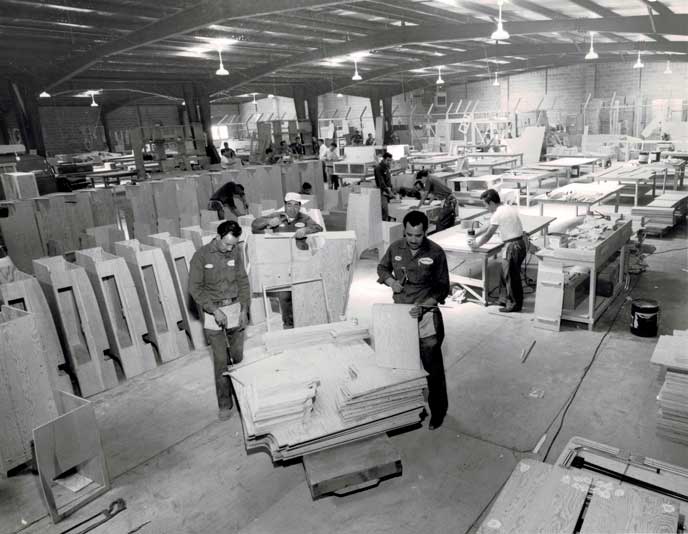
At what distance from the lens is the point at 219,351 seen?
4746 millimetres

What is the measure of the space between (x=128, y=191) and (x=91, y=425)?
6.69 metres

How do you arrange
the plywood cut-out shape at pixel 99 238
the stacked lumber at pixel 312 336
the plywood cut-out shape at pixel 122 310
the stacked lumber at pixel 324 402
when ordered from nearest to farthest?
the stacked lumber at pixel 324 402
the stacked lumber at pixel 312 336
the plywood cut-out shape at pixel 122 310
the plywood cut-out shape at pixel 99 238

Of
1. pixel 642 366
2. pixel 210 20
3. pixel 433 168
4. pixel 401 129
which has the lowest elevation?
pixel 642 366

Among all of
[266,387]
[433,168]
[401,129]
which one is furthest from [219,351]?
[401,129]

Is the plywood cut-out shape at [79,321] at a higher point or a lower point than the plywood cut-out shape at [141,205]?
lower

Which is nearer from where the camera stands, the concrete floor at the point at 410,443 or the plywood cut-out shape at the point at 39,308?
the concrete floor at the point at 410,443

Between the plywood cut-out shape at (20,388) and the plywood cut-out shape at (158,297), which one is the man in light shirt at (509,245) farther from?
the plywood cut-out shape at (20,388)

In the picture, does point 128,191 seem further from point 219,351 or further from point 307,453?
point 307,453

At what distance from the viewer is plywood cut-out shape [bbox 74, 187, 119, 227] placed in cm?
936

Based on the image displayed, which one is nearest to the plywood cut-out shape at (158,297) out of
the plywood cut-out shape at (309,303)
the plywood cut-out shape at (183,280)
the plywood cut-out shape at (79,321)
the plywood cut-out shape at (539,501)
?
the plywood cut-out shape at (183,280)

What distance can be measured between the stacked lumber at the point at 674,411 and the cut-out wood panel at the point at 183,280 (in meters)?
4.93

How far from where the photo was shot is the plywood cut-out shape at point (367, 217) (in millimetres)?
9352

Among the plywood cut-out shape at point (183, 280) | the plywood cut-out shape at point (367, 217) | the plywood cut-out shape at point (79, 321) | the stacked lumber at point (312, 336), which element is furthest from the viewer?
the plywood cut-out shape at point (367, 217)

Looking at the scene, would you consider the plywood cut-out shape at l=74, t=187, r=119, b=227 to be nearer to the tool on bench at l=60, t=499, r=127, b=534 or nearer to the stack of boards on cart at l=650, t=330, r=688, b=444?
the tool on bench at l=60, t=499, r=127, b=534
